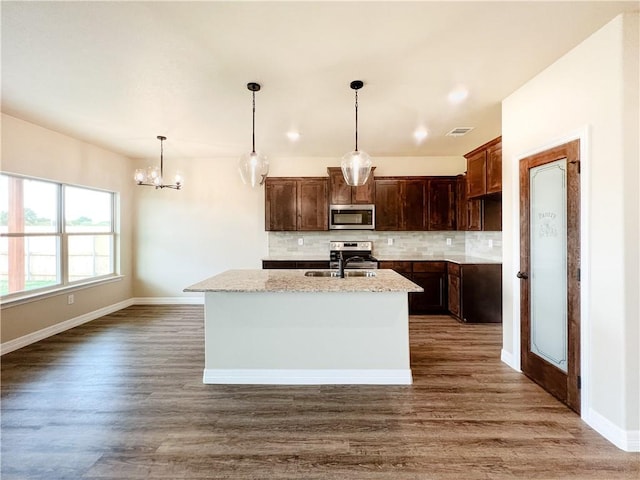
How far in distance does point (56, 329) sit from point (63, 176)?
204cm

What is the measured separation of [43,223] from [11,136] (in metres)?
1.12

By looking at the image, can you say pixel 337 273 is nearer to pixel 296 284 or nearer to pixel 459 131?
pixel 296 284

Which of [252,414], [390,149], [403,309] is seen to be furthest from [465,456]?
[390,149]

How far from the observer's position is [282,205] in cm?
536

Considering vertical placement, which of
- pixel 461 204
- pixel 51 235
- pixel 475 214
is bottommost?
pixel 51 235

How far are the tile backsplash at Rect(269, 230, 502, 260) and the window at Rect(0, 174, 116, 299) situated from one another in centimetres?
275

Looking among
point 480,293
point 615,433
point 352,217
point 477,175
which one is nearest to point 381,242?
point 352,217

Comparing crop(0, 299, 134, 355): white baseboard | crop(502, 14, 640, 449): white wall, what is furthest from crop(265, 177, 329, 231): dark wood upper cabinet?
crop(502, 14, 640, 449): white wall

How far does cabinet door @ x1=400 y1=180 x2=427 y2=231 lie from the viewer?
533cm

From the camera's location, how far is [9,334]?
11.7ft

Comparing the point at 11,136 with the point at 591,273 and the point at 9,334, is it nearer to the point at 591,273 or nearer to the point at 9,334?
the point at 9,334

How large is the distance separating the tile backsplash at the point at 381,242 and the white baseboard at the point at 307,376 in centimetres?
291

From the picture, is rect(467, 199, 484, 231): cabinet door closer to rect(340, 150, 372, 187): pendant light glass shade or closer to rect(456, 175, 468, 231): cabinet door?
rect(456, 175, 468, 231): cabinet door

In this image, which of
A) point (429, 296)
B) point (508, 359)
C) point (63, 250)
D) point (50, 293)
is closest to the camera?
point (508, 359)
